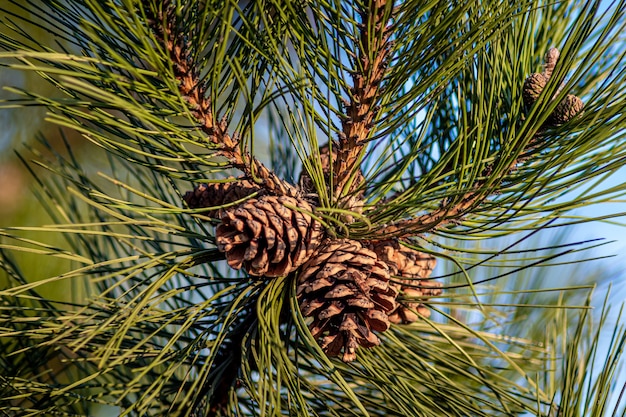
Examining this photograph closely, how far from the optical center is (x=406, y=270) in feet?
2.13

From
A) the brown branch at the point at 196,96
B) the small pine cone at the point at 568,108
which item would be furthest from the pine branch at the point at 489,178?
the brown branch at the point at 196,96

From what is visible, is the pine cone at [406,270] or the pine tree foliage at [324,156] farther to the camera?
the pine cone at [406,270]

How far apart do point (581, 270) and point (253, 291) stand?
0.79 metres

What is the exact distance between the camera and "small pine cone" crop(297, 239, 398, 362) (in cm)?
55

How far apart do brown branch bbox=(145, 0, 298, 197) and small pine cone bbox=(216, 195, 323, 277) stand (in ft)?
0.09

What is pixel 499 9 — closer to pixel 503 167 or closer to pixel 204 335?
pixel 503 167

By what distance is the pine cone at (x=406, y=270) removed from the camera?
621 millimetres

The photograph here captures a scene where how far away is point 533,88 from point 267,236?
0.27m

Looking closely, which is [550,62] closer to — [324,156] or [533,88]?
[533,88]

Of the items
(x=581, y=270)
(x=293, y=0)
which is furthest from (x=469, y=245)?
(x=293, y=0)

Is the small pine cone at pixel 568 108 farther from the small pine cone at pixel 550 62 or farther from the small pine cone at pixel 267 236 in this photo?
the small pine cone at pixel 267 236

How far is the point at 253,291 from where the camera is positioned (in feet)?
2.09

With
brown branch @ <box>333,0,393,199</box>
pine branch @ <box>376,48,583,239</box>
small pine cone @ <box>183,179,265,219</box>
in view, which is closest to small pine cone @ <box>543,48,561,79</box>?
pine branch @ <box>376,48,583,239</box>

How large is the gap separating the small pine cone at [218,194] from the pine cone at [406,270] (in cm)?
12
